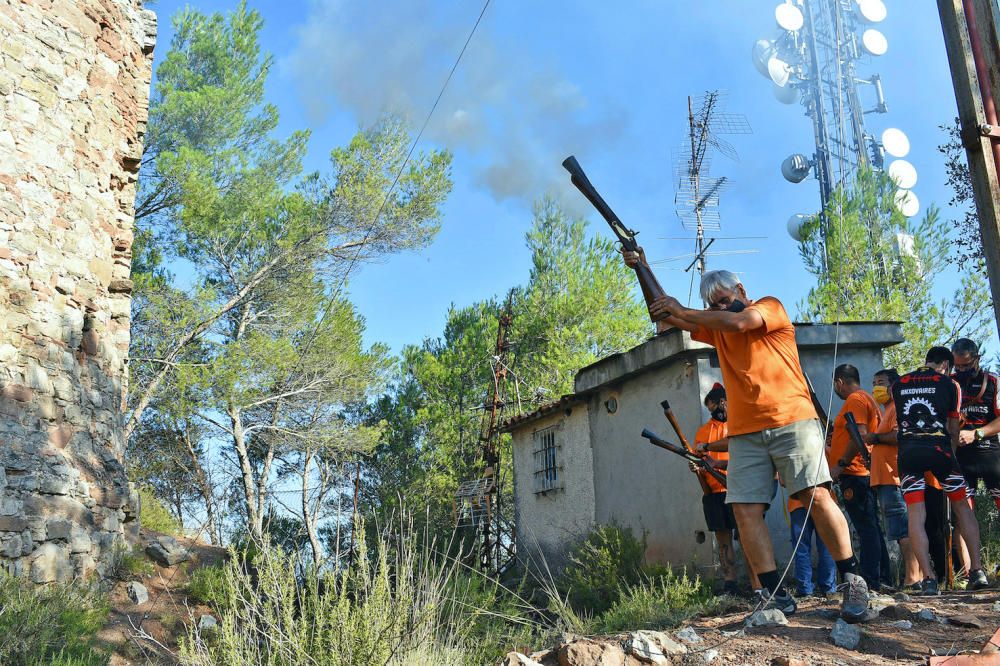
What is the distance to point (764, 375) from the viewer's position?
447 centimetres

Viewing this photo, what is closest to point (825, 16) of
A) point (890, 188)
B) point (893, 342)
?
point (890, 188)

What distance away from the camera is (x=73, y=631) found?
A: 219 inches

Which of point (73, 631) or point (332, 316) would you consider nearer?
point (73, 631)

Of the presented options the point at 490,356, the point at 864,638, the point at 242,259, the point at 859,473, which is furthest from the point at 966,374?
the point at 490,356

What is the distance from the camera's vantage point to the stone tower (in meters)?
6.75

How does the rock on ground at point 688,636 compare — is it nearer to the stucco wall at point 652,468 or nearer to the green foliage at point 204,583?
the green foliage at point 204,583

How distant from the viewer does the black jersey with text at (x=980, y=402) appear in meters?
5.88

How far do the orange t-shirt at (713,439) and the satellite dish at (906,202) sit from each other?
59.7 ft

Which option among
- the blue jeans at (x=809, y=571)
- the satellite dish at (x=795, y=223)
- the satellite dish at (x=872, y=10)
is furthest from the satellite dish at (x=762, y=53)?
the blue jeans at (x=809, y=571)

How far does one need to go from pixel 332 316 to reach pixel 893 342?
11.9m

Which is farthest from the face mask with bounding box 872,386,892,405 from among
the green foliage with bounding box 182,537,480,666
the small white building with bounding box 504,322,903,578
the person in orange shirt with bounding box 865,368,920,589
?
the green foliage with bounding box 182,537,480,666

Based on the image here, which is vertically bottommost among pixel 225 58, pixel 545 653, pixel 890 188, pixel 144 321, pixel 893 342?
pixel 545 653

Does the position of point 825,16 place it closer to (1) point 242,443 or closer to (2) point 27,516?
(1) point 242,443

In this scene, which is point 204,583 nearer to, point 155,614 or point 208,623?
point 155,614
